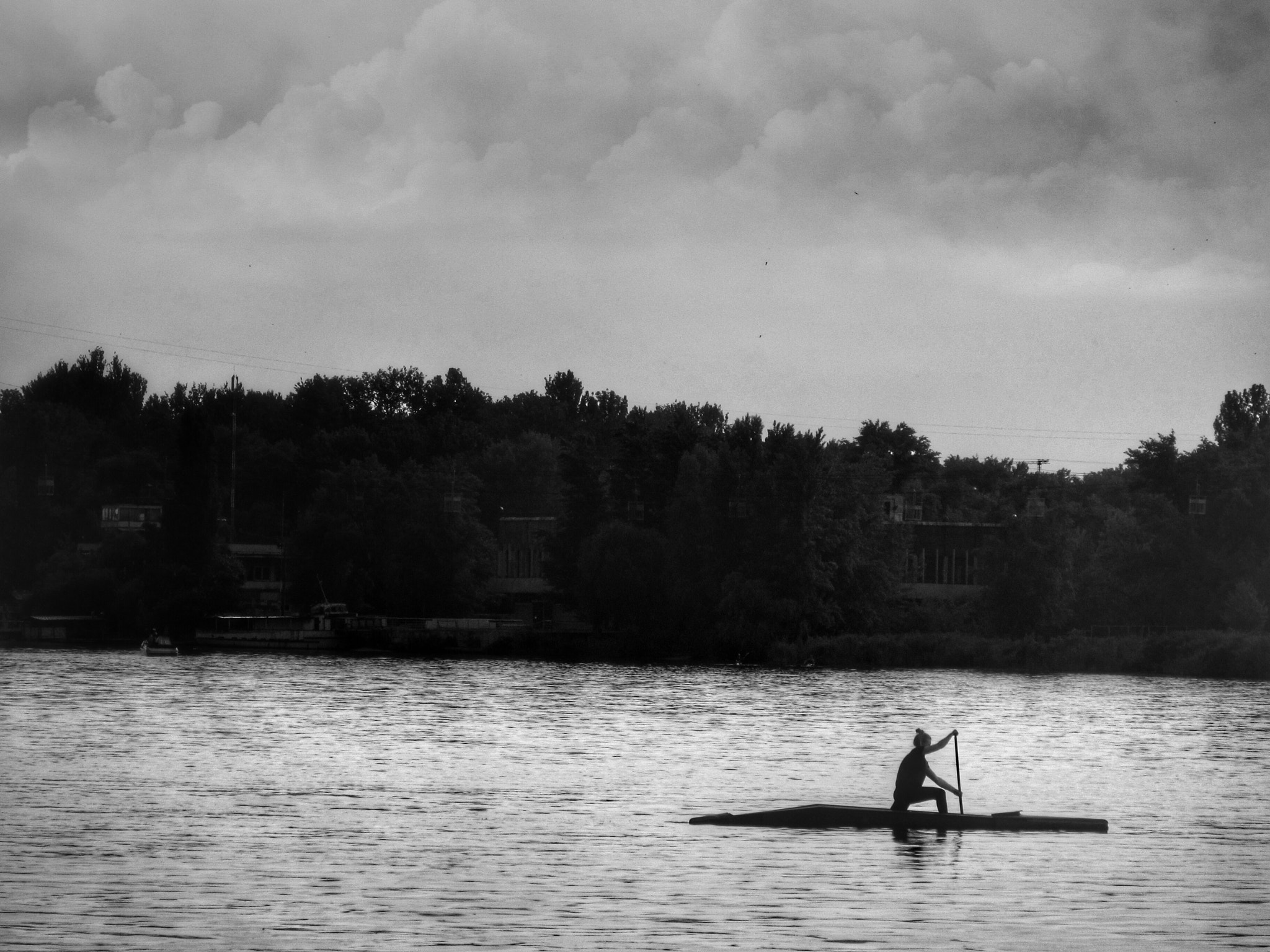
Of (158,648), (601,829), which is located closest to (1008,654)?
(158,648)

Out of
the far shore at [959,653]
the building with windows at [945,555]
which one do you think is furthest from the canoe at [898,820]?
the building with windows at [945,555]

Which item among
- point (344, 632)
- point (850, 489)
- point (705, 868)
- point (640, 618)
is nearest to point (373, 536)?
point (344, 632)

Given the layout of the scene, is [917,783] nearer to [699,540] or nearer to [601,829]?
[601,829]

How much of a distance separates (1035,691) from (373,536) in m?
80.0

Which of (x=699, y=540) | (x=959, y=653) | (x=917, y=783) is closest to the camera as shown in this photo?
(x=917, y=783)

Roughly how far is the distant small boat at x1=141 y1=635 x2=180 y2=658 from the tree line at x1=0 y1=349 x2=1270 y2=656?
48.3 feet

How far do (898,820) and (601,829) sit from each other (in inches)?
257

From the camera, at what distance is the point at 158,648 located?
5340 inches

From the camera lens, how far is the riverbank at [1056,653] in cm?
10725

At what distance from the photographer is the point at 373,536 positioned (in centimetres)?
16162

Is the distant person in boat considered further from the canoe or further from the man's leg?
the canoe

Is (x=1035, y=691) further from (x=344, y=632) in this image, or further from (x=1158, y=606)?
(x=344, y=632)

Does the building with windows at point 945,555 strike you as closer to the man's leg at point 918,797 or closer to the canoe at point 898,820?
the canoe at point 898,820

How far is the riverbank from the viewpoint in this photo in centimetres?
10725
